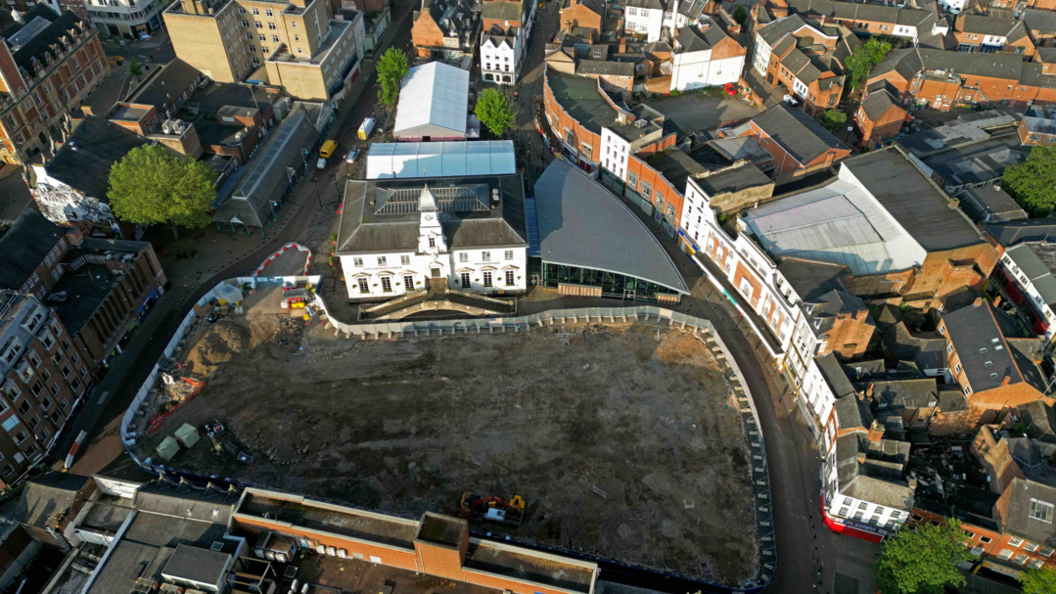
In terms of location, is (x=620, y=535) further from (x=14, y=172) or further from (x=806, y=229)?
(x=14, y=172)

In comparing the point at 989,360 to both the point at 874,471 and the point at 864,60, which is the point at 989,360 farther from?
the point at 864,60

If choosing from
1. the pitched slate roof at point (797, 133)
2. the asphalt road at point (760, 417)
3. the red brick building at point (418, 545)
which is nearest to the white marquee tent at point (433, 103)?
the asphalt road at point (760, 417)

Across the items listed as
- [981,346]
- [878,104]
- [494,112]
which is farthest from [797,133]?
[494,112]

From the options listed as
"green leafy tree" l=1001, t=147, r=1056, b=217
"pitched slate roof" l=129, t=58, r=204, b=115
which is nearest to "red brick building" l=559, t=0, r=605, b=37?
"pitched slate roof" l=129, t=58, r=204, b=115

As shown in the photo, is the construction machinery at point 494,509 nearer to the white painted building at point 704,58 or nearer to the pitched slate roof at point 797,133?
the pitched slate roof at point 797,133

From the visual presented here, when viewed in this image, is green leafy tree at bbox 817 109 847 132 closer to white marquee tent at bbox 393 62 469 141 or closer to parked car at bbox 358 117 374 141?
white marquee tent at bbox 393 62 469 141

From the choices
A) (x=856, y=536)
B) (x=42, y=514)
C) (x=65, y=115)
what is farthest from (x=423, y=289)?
(x=65, y=115)

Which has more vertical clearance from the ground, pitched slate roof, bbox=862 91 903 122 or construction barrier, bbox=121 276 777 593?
pitched slate roof, bbox=862 91 903 122
